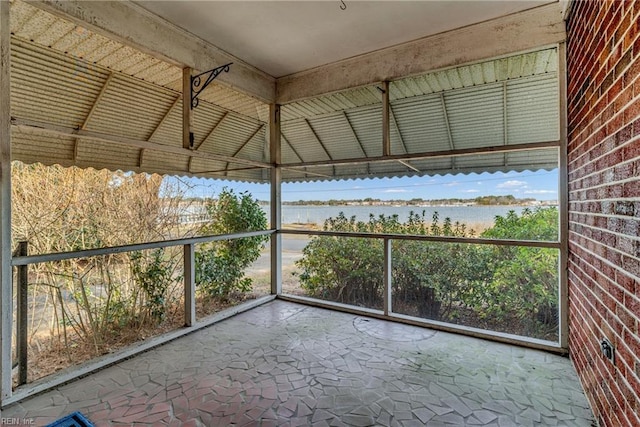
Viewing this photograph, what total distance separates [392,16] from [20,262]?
4000 millimetres

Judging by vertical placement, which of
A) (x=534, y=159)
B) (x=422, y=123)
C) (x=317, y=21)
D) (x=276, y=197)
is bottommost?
(x=276, y=197)

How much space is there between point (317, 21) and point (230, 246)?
3.46m

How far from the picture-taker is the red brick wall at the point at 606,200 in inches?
58.8

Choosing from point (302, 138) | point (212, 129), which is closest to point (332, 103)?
point (302, 138)

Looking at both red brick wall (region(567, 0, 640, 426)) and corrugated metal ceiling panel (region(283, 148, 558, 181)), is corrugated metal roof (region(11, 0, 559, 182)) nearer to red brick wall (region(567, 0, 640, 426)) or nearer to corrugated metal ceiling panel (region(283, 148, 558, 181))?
corrugated metal ceiling panel (region(283, 148, 558, 181))

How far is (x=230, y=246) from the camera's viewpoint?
16.5 feet

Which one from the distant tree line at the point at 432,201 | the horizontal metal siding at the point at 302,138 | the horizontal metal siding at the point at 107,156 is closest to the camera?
the horizontal metal siding at the point at 107,156

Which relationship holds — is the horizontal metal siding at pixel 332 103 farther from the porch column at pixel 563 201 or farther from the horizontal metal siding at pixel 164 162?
the porch column at pixel 563 201

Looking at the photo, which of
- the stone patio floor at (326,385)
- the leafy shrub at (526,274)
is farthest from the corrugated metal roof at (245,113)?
the stone patio floor at (326,385)

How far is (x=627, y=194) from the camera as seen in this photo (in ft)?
5.14

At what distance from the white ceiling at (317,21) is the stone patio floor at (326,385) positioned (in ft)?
11.2

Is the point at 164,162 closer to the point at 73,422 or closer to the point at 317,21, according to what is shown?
the point at 317,21

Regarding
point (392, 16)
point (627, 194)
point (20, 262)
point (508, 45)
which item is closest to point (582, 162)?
point (627, 194)

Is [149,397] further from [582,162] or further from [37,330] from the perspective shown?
[582,162]
